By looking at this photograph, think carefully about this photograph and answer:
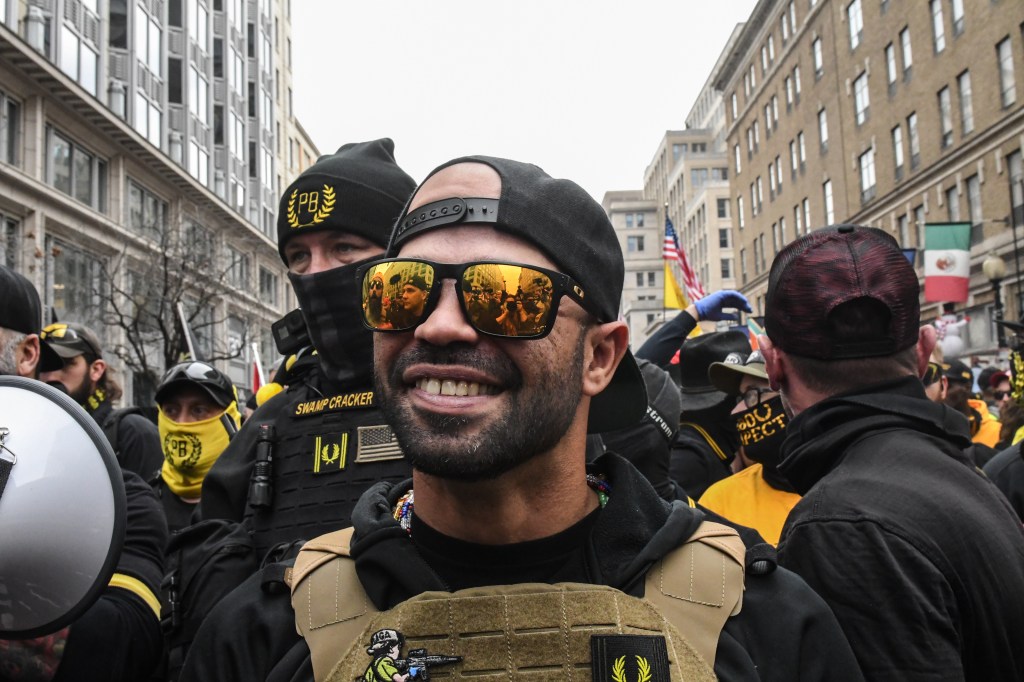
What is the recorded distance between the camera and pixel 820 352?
2.56 m

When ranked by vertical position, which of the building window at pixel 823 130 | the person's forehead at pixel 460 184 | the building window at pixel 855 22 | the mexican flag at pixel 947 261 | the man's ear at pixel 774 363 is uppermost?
the building window at pixel 855 22

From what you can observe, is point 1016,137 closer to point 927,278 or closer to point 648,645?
point 927,278

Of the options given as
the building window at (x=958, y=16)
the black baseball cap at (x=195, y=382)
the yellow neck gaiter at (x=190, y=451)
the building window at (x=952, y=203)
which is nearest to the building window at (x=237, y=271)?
the building window at (x=952, y=203)

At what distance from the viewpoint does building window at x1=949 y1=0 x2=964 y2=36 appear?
3100 centimetres

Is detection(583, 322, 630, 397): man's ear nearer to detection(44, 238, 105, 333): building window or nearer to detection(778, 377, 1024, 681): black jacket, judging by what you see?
detection(778, 377, 1024, 681): black jacket

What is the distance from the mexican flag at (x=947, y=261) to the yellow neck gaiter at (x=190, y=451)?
673 inches

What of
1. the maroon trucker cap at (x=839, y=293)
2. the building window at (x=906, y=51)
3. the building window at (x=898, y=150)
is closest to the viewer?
the maroon trucker cap at (x=839, y=293)

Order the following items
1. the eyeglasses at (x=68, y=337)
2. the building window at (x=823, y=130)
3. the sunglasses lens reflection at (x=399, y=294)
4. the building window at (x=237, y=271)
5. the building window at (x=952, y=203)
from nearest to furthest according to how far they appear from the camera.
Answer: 1. the sunglasses lens reflection at (x=399, y=294)
2. the eyeglasses at (x=68, y=337)
3. the building window at (x=952, y=203)
4. the building window at (x=237, y=271)
5. the building window at (x=823, y=130)

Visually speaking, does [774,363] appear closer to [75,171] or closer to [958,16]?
[75,171]

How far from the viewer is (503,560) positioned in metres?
1.86

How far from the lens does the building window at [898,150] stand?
36625 mm

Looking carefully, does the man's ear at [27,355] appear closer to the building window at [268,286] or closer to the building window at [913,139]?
the building window at [913,139]

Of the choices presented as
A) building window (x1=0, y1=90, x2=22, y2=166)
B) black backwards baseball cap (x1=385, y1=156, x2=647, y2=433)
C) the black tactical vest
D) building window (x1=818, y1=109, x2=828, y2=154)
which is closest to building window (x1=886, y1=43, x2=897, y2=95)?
building window (x1=818, y1=109, x2=828, y2=154)

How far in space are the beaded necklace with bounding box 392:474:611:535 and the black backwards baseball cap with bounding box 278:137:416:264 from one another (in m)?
1.55
